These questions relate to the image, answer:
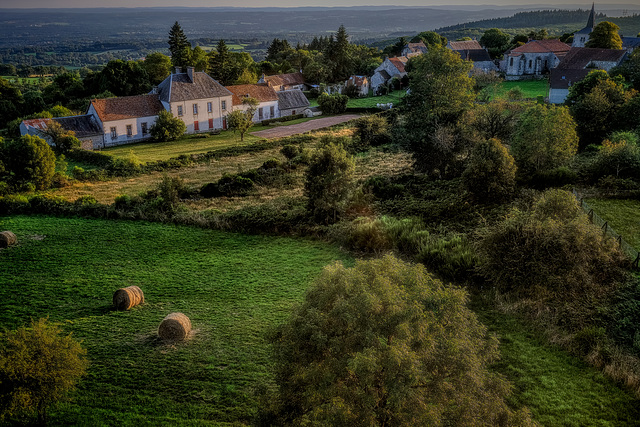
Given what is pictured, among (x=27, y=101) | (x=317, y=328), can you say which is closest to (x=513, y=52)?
(x=27, y=101)

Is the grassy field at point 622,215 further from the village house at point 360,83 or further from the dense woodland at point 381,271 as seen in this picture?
the village house at point 360,83

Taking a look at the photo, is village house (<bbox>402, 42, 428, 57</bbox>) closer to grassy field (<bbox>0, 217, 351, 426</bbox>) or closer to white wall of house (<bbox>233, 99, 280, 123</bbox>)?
white wall of house (<bbox>233, 99, 280, 123</bbox>)

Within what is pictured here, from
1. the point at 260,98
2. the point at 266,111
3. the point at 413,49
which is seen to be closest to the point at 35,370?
the point at 260,98

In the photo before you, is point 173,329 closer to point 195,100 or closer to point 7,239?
point 7,239

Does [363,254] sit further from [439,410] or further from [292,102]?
[292,102]

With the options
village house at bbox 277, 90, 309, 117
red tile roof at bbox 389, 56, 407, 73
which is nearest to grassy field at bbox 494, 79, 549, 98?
red tile roof at bbox 389, 56, 407, 73
